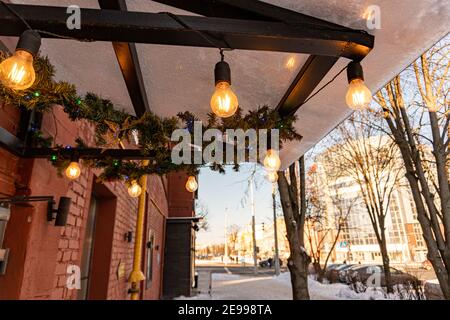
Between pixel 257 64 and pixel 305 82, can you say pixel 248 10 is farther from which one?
pixel 305 82

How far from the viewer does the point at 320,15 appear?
1646mm

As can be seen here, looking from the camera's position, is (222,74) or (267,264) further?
(267,264)

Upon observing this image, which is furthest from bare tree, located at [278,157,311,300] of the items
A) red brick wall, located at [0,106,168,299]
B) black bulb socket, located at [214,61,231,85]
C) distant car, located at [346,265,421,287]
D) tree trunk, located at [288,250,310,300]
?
distant car, located at [346,265,421,287]

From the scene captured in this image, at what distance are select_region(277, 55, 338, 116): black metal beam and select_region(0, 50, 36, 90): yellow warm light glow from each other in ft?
5.23

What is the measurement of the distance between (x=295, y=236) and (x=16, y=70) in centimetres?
563

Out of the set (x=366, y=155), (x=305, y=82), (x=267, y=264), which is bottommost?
(x=267, y=264)

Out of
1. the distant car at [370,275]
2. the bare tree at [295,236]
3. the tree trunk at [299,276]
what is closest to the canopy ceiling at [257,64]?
the bare tree at [295,236]

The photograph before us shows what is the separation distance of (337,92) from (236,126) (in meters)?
0.95

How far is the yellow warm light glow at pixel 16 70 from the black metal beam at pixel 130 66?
569mm

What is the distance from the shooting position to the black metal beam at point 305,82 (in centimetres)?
185

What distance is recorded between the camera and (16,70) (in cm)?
112

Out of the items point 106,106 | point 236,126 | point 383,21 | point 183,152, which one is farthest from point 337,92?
point 106,106

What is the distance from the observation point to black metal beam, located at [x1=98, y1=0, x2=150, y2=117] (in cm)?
152

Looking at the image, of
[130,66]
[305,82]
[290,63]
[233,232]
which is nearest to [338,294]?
[305,82]
